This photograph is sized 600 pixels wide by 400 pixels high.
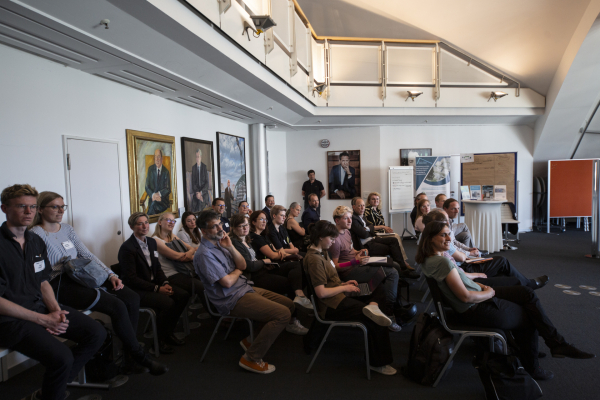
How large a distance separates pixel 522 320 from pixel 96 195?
4.40 meters

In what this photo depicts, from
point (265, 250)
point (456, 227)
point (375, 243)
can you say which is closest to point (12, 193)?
point (265, 250)

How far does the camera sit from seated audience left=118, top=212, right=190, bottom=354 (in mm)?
3227

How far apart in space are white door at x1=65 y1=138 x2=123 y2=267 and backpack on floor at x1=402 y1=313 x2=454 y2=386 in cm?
359

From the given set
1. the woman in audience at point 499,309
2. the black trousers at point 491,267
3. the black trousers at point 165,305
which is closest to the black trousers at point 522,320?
the woman in audience at point 499,309

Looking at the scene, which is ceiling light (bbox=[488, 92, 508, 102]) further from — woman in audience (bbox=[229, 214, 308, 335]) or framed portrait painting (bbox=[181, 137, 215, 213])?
woman in audience (bbox=[229, 214, 308, 335])

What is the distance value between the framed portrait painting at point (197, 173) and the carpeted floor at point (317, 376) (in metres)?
2.83

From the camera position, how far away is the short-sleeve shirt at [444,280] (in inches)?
99.6

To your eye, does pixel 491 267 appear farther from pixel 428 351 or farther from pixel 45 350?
pixel 45 350

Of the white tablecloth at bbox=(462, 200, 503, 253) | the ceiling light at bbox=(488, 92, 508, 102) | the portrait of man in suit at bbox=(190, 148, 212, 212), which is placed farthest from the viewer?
the ceiling light at bbox=(488, 92, 508, 102)

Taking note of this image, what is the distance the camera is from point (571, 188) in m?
9.18

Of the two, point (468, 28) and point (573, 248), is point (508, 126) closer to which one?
point (468, 28)

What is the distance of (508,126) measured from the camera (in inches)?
383

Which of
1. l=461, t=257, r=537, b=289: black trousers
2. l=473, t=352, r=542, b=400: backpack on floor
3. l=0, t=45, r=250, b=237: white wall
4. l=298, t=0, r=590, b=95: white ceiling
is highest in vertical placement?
l=298, t=0, r=590, b=95: white ceiling

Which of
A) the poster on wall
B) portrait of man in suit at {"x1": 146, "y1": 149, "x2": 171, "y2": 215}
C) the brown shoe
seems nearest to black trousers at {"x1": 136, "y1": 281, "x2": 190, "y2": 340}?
the brown shoe
